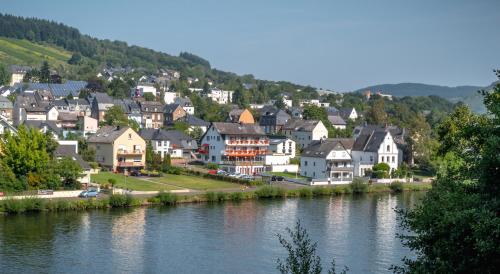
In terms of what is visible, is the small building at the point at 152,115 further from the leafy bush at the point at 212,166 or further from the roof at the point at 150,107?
the leafy bush at the point at 212,166

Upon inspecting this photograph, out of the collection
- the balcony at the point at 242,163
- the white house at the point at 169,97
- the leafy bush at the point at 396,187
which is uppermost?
the white house at the point at 169,97

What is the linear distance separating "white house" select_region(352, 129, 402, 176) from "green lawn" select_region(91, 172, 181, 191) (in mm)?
20070

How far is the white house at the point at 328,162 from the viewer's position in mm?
53719

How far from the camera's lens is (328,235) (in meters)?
32.4

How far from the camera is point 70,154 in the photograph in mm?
45500

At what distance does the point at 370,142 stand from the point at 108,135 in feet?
75.2

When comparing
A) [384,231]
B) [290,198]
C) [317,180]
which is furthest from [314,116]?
[384,231]

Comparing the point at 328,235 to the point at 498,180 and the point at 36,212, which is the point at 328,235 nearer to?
the point at 36,212

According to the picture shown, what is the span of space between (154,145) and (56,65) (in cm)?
10024

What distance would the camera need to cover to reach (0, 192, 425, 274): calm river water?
2572 cm

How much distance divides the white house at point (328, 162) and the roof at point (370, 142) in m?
3.49

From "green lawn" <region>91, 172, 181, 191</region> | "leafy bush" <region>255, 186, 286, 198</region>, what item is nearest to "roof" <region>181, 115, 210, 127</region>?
"green lawn" <region>91, 172, 181, 191</region>

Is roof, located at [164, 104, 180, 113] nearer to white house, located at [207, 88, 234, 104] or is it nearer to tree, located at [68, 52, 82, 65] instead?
white house, located at [207, 88, 234, 104]

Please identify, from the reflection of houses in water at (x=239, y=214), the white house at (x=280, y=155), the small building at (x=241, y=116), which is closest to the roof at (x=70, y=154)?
the reflection of houses in water at (x=239, y=214)
